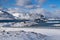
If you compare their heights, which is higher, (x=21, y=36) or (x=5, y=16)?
(x=5, y=16)

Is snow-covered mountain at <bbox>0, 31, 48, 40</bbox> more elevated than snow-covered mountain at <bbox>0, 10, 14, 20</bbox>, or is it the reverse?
snow-covered mountain at <bbox>0, 10, 14, 20</bbox>

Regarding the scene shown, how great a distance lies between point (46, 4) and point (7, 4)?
0.56 m

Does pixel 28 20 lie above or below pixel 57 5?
below

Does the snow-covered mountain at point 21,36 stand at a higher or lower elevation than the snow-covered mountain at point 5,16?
lower

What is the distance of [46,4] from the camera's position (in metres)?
2.96

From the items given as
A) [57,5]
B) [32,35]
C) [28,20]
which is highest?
[57,5]

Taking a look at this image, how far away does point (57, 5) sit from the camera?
2934mm

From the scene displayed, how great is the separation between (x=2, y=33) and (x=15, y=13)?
345 millimetres

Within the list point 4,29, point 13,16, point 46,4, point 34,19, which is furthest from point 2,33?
point 46,4

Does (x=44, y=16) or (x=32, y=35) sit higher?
(x=44, y=16)

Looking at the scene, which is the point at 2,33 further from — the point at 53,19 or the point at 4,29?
the point at 53,19

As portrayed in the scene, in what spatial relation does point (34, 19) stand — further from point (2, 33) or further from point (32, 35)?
point (2, 33)

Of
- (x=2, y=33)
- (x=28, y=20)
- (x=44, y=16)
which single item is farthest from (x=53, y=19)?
(x=2, y=33)

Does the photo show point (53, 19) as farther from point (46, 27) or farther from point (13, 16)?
point (13, 16)
